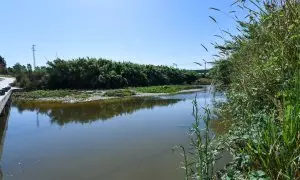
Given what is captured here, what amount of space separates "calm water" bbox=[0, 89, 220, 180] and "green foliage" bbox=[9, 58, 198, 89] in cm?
2383

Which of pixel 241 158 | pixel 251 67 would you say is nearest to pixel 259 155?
pixel 241 158

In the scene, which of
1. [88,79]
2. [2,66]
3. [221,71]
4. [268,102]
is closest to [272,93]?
[268,102]

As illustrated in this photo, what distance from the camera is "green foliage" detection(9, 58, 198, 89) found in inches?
1668

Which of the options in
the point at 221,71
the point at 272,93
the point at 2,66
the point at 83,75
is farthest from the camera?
the point at 2,66

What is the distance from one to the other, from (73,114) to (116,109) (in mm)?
3171

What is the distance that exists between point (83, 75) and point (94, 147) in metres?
33.8

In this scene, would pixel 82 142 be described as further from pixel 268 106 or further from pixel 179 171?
pixel 268 106

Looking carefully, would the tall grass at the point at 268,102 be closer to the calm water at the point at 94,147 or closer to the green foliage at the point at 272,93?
the green foliage at the point at 272,93

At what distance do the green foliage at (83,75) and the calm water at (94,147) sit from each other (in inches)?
938

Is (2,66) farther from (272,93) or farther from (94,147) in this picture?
(272,93)

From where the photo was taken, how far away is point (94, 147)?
1142cm

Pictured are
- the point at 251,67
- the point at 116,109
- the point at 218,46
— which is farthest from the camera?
the point at 116,109

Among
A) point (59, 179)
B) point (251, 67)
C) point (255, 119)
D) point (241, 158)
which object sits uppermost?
point (251, 67)

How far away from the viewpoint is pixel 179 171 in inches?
314
